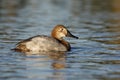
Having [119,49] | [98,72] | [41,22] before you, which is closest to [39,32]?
[41,22]

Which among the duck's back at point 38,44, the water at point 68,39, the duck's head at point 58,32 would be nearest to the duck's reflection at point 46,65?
the water at point 68,39

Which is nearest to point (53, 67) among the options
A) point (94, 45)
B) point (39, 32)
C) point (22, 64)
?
point (22, 64)

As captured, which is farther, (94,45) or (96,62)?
(94,45)

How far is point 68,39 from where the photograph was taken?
58.6 ft

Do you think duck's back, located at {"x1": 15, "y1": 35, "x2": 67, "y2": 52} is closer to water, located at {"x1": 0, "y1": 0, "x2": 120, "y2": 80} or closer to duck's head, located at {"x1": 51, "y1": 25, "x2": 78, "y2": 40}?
water, located at {"x1": 0, "y1": 0, "x2": 120, "y2": 80}

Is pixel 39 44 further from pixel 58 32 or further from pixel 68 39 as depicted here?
pixel 68 39

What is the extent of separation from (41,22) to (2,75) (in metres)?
12.0

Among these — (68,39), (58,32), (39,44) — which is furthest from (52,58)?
(68,39)

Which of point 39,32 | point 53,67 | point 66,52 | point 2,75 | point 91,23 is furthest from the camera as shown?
point 91,23

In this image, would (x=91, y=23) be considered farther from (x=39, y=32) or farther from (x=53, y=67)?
(x=53, y=67)

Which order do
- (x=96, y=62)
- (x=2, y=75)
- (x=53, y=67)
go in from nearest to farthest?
(x=2, y=75) < (x=53, y=67) < (x=96, y=62)

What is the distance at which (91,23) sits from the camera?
2231 cm

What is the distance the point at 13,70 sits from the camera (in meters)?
11.1

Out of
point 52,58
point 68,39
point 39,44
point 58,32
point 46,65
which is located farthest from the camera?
point 68,39
